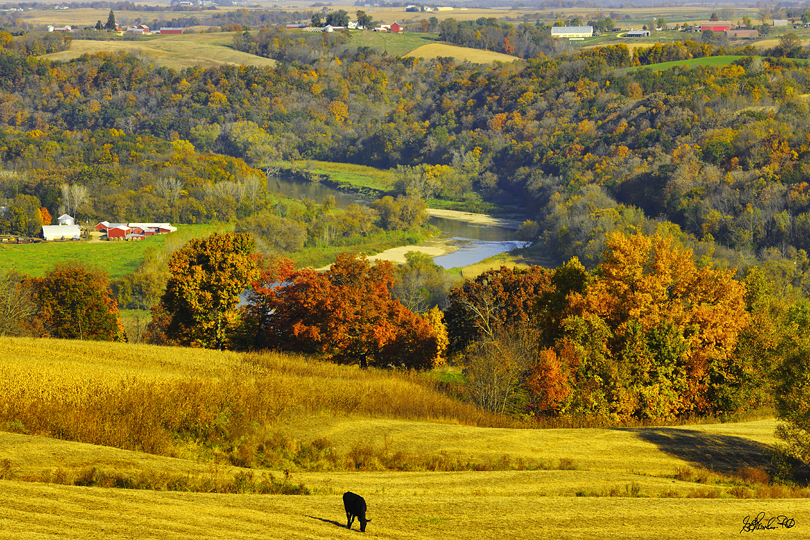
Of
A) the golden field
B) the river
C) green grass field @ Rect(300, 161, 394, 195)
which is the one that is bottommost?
the river

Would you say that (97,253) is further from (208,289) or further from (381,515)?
(381,515)

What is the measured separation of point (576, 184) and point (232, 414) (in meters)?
98.5

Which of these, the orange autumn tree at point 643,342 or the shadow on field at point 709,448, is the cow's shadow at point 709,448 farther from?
the orange autumn tree at point 643,342

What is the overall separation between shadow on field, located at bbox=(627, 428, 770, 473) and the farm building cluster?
77012mm

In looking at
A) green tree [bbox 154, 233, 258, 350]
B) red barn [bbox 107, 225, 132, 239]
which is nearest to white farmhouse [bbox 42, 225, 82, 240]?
red barn [bbox 107, 225, 132, 239]

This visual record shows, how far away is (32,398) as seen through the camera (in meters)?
20.7

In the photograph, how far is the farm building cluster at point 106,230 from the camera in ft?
306

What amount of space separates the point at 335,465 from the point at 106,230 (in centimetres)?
8420

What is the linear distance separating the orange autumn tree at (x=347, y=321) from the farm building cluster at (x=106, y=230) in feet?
185

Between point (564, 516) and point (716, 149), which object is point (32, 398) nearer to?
point (564, 516)

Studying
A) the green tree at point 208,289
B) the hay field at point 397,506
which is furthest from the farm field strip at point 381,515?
the green tree at point 208,289

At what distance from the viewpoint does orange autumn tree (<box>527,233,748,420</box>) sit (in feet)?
97.9

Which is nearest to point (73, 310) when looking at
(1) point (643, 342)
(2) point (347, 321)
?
(2) point (347, 321)

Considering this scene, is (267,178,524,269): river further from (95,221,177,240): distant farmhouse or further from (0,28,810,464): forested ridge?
(95,221,177,240): distant farmhouse
